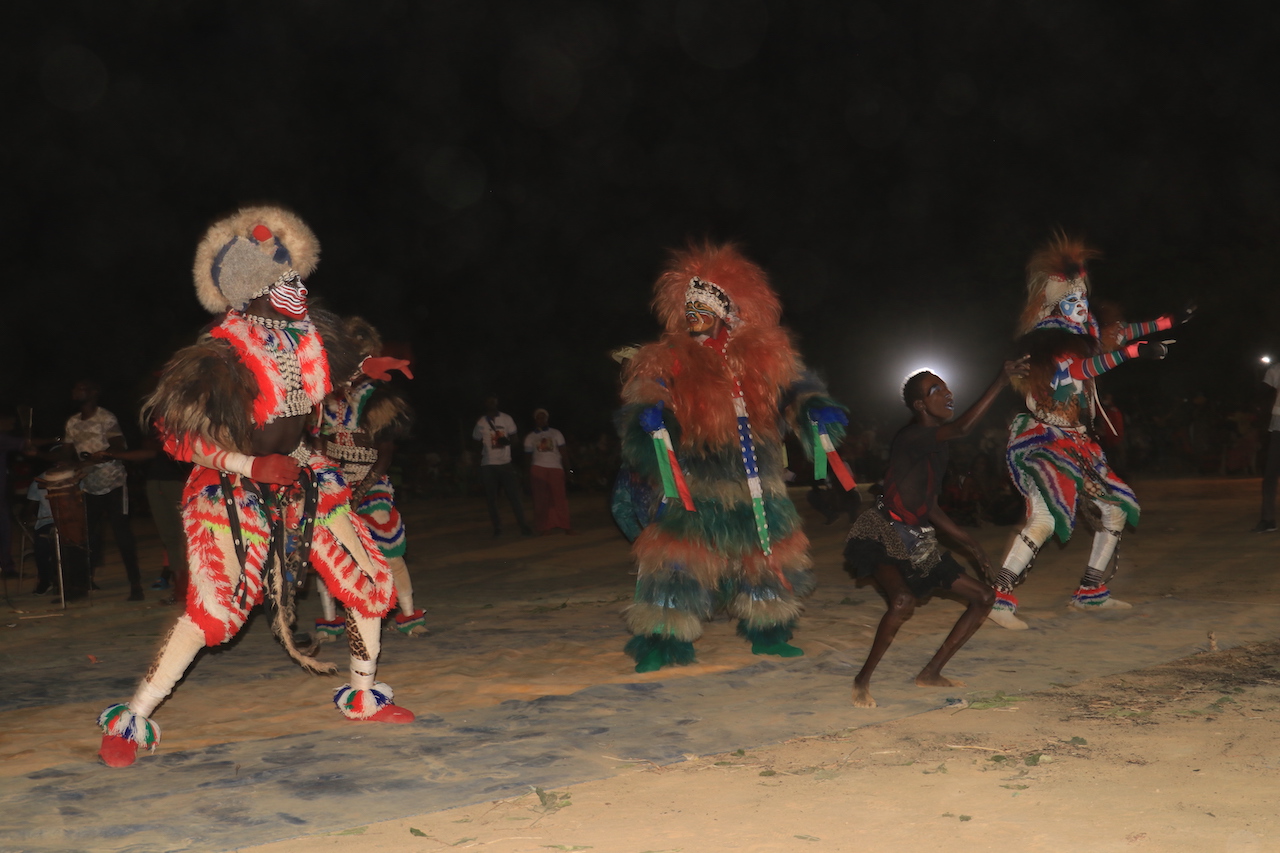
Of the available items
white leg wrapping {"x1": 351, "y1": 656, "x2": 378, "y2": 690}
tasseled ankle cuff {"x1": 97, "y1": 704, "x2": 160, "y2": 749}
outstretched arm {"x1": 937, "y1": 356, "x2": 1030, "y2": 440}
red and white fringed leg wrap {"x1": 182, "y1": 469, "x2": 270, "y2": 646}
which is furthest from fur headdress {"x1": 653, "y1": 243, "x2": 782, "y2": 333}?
tasseled ankle cuff {"x1": 97, "y1": 704, "x2": 160, "y2": 749}

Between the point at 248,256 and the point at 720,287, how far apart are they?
8.53 ft

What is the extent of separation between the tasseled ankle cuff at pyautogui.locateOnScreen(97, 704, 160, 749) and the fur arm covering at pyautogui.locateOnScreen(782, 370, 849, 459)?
354 cm

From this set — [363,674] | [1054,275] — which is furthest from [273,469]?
[1054,275]

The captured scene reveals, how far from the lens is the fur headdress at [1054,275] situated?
7371 mm

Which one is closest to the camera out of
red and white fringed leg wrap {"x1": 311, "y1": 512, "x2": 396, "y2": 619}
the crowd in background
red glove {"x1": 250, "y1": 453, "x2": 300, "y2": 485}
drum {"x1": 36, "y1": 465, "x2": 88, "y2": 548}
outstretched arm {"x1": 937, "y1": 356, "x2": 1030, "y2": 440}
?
red glove {"x1": 250, "y1": 453, "x2": 300, "y2": 485}

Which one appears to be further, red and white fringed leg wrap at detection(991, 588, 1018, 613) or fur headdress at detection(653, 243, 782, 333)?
red and white fringed leg wrap at detection(991, 588, 1018, 613)

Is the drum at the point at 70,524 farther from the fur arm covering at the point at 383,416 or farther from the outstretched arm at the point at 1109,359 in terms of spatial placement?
the outstretched arm at the point at 1109,359

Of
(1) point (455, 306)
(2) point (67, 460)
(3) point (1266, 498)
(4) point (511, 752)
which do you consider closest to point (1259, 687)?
(4) point (511, 752)

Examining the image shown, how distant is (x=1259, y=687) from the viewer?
5203 mm

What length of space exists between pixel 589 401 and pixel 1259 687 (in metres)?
32.0

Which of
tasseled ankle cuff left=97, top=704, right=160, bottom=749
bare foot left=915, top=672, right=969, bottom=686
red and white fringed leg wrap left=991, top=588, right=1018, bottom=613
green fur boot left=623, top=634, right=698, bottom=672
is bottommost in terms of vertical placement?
bare foot left=915, top=672, right=969, bottom=686

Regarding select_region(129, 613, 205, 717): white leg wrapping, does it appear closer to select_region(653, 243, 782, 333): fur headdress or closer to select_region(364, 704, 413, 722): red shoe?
select_region(364, 704, 413, 722): red shoe

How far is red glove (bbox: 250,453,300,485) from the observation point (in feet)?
15.1

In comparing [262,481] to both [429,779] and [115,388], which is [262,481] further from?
[115,388]
